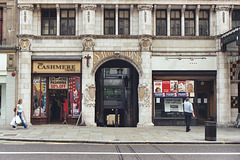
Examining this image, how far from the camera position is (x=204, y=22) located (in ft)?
66.0

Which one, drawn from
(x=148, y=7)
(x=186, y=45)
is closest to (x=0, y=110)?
(x=148, y=7)

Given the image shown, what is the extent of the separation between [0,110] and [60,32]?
663 centimetres

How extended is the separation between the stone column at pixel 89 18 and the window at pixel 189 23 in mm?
6381

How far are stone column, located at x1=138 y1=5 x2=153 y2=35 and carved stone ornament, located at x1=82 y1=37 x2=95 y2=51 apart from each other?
3.30 m

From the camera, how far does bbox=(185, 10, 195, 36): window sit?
2009 centimetres

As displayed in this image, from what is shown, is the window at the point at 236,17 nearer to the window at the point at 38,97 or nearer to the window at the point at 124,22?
the window at the point at 124,22

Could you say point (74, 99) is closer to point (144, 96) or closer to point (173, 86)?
point (144, 96)

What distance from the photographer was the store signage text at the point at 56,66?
19328 mm

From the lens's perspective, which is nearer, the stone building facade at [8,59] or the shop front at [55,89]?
the stone building facade at [8,59]

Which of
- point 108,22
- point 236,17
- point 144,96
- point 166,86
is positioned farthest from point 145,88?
point 236,17

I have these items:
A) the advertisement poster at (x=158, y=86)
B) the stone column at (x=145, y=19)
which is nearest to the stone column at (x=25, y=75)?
the stone column at (x=145, y=19)

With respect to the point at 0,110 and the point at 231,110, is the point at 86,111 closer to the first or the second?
the point at 0,110

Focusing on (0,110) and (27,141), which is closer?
(27,141)

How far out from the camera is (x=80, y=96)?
19.4 metres
